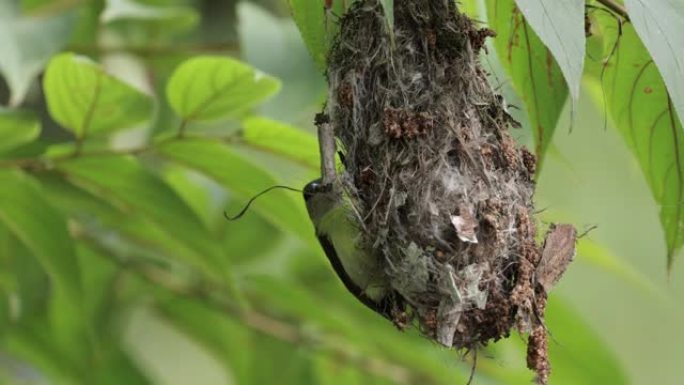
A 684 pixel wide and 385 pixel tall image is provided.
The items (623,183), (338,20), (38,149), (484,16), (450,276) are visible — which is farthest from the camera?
(623,183)

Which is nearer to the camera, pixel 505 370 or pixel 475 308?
pixel 475 308

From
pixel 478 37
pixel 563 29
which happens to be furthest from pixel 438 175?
pixel 563 29

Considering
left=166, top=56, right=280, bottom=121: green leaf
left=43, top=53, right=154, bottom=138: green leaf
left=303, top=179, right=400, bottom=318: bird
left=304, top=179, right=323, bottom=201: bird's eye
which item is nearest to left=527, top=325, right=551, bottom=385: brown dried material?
left=303, top=179, right=400, bottom=318: bird

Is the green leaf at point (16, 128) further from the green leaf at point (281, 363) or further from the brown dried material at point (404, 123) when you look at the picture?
the green leaf at point (281, 363)

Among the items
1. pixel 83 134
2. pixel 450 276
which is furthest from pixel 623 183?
pixel 450 276

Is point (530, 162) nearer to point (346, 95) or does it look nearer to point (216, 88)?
point (346, 95)

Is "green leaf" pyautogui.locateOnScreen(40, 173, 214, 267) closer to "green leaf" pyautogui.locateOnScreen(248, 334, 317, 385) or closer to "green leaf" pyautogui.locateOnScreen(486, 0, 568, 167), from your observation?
"green leaf" pyautogui.locateOnScreen(248, 334, 317, 385)

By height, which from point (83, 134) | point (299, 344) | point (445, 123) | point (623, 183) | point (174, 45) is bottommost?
point (623, 183)

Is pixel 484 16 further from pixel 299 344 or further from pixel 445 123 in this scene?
pixel 299 344
